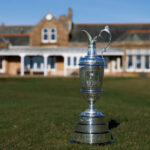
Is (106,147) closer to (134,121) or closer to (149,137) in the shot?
(149,137)

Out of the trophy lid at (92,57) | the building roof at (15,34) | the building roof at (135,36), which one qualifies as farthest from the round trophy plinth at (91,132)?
the building roof at (15,34)

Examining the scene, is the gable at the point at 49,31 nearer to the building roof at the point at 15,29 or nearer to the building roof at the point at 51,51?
the building roof at the point at 51,51

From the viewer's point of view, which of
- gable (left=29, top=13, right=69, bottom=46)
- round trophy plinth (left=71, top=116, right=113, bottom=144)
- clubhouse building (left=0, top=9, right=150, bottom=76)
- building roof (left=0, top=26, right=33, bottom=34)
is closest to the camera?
round trophy plinth (left=71, top=116, right=113, bottom=144)

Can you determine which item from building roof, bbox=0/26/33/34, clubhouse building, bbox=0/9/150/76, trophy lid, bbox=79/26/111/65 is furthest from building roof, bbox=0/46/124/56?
trophy lid, bbox=79/26/111/65

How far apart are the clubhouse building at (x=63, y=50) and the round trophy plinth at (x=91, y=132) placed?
29.8 metres

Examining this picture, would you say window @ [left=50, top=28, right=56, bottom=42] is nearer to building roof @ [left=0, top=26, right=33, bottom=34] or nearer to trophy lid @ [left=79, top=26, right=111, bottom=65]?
building roof @ [left=0, top=26, right=33, bottom=34]

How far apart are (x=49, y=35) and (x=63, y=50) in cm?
299

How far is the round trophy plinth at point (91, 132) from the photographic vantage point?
6.35 metres

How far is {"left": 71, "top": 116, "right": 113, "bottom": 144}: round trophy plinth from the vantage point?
635 centimetres

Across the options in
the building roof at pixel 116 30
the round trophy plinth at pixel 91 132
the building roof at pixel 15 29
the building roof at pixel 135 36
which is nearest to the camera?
the round trophy plinth at pixel 91 132

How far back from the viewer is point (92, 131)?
6383mm

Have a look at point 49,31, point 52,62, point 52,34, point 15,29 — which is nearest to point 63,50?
point 52,62

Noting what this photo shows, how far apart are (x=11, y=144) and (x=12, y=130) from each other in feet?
4.92

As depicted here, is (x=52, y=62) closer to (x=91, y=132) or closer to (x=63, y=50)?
(x=63, y=50)
